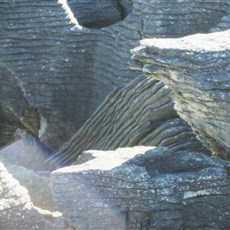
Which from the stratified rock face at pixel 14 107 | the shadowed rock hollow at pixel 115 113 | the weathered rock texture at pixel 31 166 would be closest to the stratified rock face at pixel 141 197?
the shadowed rock hollow at pixel 115 113

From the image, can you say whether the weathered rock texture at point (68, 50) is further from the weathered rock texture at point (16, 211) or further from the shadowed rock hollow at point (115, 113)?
the weathered rock texture at point (16, 211)

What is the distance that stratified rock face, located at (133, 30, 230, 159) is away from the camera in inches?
202

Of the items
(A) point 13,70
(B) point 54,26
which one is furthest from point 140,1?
(A) point 13,70

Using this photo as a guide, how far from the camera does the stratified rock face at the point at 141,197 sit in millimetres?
5211

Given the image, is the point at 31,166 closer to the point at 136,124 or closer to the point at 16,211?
the point at 136,124

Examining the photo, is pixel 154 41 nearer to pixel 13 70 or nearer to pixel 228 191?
pixel 228 191

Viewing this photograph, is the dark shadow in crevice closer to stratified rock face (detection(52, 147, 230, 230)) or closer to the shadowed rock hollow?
the shadowed rock hollow

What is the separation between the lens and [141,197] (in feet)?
17.1

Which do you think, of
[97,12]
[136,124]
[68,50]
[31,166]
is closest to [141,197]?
[136,124]

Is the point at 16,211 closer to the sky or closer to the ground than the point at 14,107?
closer to the sky

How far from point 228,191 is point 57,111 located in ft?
14.4

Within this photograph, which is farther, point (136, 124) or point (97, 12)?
point (97, 12)

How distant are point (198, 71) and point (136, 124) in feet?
7.12

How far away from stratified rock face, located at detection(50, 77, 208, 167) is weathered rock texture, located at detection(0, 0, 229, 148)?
69 cm
